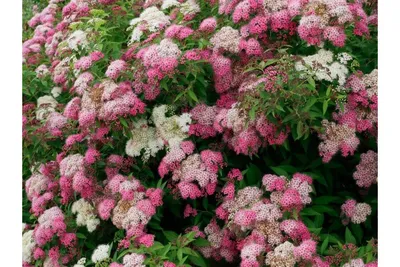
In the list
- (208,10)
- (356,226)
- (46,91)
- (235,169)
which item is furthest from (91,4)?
(356,226)

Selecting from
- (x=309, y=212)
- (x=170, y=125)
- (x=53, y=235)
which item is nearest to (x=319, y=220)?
(x=309, y=212)

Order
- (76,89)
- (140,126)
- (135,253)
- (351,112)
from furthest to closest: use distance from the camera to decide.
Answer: (76,89), (140,126), (351,112), (135,253)

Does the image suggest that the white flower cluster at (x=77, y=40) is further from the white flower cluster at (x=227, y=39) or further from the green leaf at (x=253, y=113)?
the green leaf at (x=253, y=113)

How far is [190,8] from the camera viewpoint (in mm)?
3990

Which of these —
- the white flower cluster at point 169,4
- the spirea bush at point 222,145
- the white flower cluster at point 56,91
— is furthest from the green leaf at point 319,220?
the white flower cluster at point 56,91

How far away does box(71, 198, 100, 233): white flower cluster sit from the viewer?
3521 millimetres

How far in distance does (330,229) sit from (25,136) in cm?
218

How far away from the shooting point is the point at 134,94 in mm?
3402

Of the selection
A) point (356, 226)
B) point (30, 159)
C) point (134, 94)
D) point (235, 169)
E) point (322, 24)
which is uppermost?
point (322, 24)

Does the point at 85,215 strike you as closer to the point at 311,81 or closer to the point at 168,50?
the point at 168,50

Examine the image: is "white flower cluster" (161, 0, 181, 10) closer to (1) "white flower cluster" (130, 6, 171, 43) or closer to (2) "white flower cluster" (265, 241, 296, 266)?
(1) "white flower cluster" (130, 6, 171, 43)

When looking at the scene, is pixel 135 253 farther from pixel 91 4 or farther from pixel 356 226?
pixel 91 4

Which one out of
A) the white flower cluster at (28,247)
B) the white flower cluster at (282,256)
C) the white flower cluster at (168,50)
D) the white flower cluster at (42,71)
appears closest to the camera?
the white flower cluster at (282,256)

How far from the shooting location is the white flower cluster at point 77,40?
427 cm
